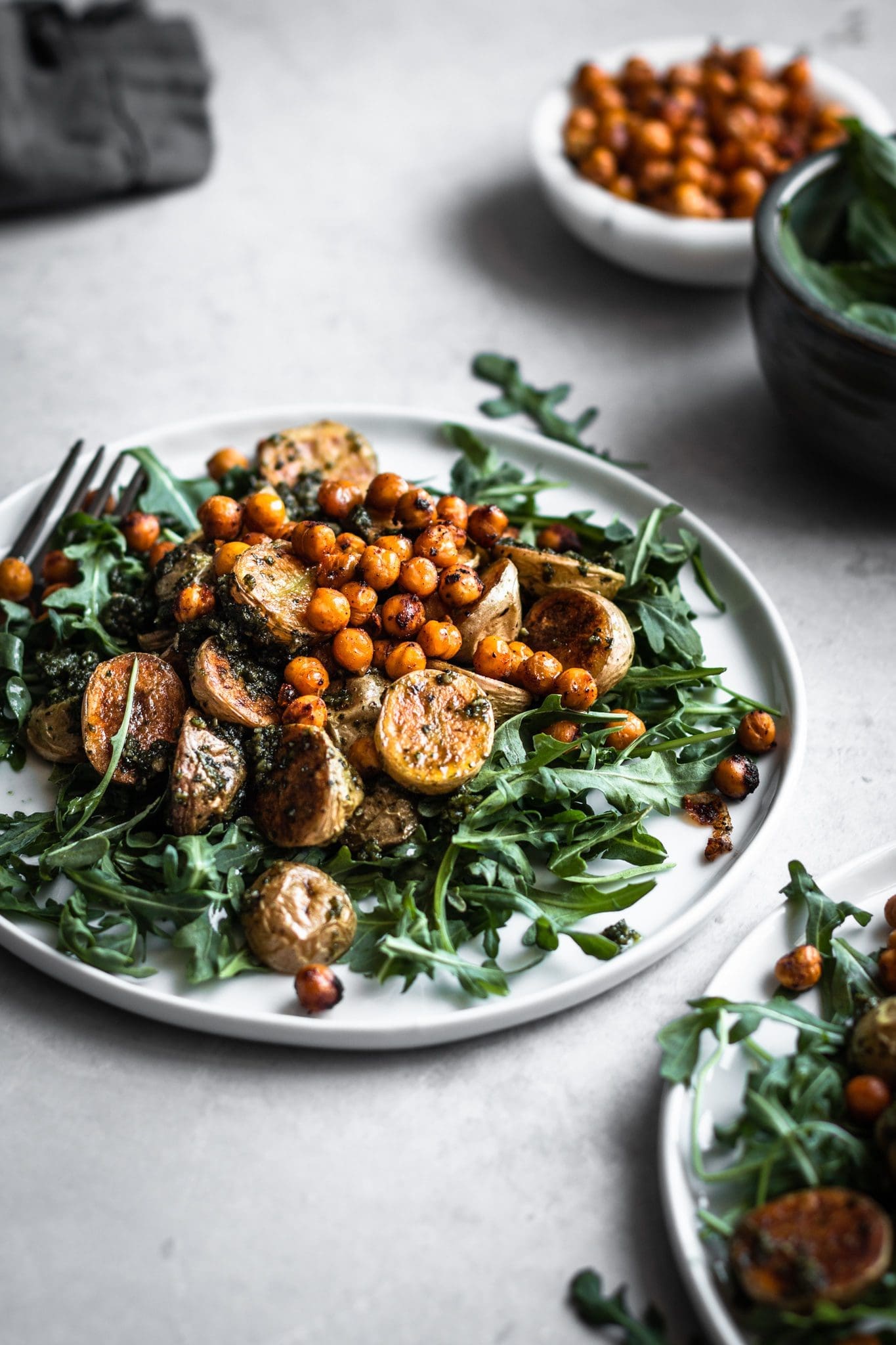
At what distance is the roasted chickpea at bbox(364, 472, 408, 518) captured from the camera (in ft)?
6.64

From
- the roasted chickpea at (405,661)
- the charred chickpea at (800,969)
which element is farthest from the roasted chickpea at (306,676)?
the charred chickpea at (800,969)

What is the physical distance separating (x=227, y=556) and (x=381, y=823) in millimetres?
509

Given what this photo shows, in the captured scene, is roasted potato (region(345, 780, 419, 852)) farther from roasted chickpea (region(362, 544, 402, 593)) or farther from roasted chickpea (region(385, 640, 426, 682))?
roasted chickpea (region(362, 544, 402, 593))

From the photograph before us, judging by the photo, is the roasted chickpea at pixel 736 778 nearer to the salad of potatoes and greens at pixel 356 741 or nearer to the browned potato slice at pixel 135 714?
the salad of potatoes and greens at pixel 356 741

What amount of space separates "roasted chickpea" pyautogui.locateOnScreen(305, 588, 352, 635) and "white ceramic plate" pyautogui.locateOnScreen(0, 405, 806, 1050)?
1.73 feet

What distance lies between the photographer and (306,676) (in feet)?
5.97

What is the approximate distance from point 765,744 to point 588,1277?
2.87 feet

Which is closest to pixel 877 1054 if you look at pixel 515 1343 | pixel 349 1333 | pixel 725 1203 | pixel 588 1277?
pixel 725 1203

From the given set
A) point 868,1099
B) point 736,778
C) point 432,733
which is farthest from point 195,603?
point 868,1099

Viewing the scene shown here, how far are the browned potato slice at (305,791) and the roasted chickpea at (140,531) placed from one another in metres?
0.65

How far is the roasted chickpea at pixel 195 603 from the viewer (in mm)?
1892

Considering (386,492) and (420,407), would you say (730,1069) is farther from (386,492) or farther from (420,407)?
(420,407)

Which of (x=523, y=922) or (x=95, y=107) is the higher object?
(x=95, y=107)

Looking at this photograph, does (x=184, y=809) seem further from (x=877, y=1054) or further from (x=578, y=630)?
(x=877, y=1054)
